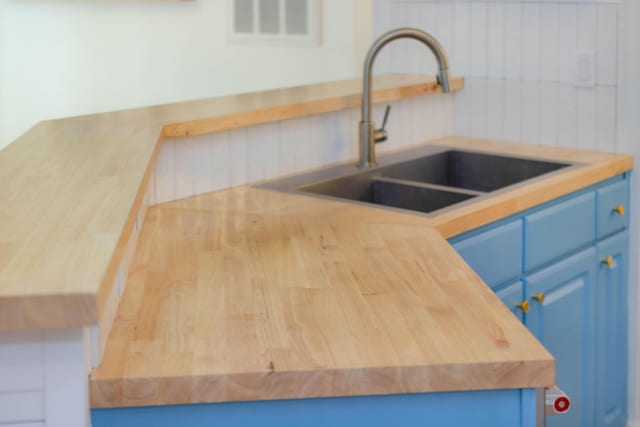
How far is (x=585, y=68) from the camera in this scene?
330 cm

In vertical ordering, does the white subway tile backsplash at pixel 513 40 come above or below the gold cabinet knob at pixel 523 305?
above

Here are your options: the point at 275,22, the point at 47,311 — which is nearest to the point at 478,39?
the point at 47,311

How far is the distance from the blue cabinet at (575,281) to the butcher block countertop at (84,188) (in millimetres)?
652

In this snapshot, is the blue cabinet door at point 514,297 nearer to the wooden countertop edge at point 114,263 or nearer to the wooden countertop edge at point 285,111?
the wooden countertop edge at point 285,111

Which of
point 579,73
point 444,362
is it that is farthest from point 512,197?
point 444,362

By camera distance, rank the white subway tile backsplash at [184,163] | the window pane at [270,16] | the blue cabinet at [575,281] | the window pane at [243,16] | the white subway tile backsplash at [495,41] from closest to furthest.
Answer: the white subway tile backsplash at [184,163] → the blue cabinet at [575,281] → the white subway tile backsplash at [495,41] → the window pane at [270,16] → the window pane at [243,16]

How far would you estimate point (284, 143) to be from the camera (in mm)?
2967

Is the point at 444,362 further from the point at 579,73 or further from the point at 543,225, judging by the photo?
the point at 579,73

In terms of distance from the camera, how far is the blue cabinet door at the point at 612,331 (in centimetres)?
320

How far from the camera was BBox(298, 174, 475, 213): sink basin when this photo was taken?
9.64 ft

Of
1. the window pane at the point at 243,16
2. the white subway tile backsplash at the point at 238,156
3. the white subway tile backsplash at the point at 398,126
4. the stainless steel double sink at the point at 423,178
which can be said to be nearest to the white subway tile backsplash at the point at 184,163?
the white subway tile backsplash at the point at 238,156

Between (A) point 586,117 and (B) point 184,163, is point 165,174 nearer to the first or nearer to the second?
(B) point 184,163

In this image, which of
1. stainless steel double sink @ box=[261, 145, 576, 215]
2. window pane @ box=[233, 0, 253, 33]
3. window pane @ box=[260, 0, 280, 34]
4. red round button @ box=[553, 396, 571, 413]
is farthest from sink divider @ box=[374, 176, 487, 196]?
window pane @ box=[233, 0, 253, 33]

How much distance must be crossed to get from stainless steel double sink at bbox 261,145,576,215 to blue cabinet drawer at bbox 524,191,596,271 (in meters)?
0.11
